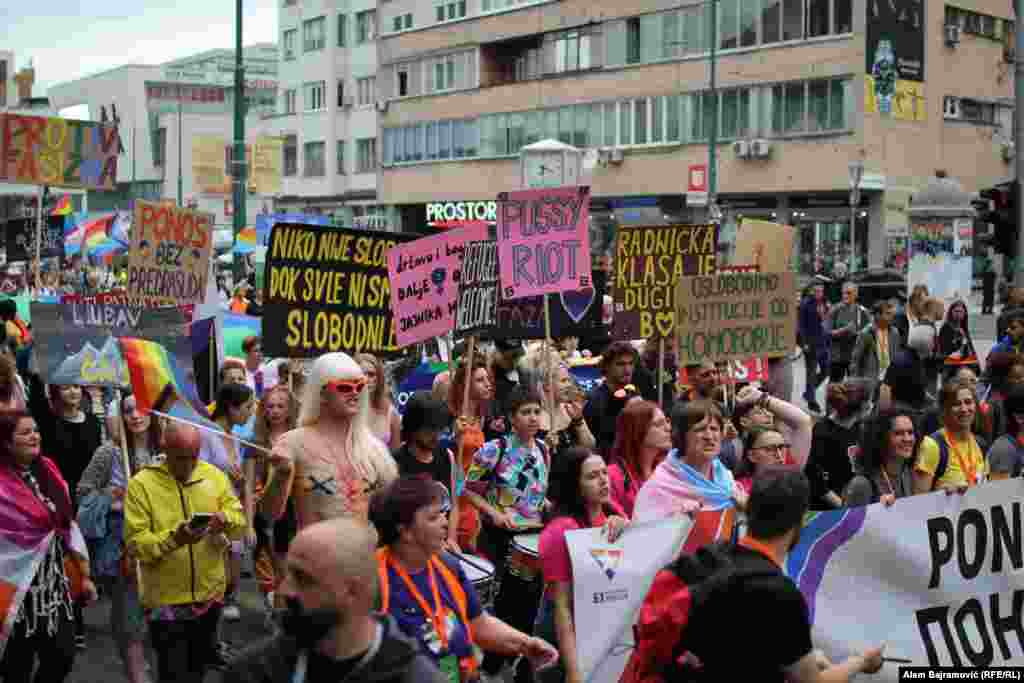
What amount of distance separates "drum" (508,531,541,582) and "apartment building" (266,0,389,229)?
61543 mm

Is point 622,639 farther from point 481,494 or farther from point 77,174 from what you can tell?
point 77,174

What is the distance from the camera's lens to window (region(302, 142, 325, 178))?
73125mm

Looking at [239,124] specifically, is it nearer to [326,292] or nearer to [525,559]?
[326,292]

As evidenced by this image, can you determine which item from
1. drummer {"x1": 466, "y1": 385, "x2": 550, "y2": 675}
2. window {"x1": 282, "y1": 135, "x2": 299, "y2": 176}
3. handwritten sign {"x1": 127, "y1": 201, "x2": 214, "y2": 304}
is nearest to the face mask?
drummer {"x1": 466, "y1": 385, "x2": 550, "y2": 675}

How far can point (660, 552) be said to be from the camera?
19.1ft

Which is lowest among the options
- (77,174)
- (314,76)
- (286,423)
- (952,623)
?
(952,623)

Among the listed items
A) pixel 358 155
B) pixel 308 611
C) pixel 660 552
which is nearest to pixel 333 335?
pixel 660 552

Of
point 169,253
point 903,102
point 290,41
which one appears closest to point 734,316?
point 169,253

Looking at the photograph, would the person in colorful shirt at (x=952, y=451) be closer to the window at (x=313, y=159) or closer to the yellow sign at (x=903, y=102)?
the yellow sign at (x=903, y=102)

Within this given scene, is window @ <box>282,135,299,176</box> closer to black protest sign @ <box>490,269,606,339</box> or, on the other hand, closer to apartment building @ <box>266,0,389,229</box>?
apartment building @ <box>266,0,389,229</box>

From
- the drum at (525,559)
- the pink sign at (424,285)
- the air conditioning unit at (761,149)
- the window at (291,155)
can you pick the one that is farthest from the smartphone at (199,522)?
the window at (291,155)

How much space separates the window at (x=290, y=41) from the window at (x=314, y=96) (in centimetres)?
261

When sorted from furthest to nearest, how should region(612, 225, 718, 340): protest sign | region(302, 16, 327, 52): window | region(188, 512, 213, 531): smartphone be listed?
region(302, 16, 327, 52): window → region(612, 225, 718, 340): protest sign → region(188, 512, 213, 531): smartphone

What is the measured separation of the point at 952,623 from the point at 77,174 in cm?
1602
